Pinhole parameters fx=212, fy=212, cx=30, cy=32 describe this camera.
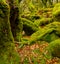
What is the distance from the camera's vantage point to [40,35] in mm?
11758

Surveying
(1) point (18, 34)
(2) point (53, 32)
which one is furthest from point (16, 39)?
(2) point (53, 32)

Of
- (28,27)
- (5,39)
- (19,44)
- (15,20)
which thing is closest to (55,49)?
(19,44)

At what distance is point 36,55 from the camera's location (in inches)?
367

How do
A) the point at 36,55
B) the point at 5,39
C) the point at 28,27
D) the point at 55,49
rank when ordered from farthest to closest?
the point at 28,27, the point at 36,55, the point at 55,49, the point at 5,39

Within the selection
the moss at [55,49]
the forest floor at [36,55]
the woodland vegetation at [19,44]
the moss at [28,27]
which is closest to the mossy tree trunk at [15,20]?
the woodland vegetation at [19,44]

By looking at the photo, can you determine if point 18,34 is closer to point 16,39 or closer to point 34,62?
point 16,39

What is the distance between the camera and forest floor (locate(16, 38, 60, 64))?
27.7 feet

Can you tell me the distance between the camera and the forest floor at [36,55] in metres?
8.43

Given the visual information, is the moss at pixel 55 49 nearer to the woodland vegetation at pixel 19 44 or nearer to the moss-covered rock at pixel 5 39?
the woodland vegetation at pixel 19 44

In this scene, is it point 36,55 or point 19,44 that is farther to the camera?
point 19,44

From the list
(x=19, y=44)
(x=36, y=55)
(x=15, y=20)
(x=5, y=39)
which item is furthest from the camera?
(x=15, y=20)

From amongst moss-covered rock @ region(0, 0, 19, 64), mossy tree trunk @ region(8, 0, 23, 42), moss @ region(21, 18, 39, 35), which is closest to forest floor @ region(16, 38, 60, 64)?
mossy tree trunk @ region(8, 0, 23, 42)

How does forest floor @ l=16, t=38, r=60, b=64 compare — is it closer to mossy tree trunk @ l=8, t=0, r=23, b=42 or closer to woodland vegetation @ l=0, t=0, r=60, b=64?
woodland vegetation @ l=0, t=0, r=60, b=64

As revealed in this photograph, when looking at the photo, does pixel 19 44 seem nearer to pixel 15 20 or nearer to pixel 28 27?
pixel 15 20
